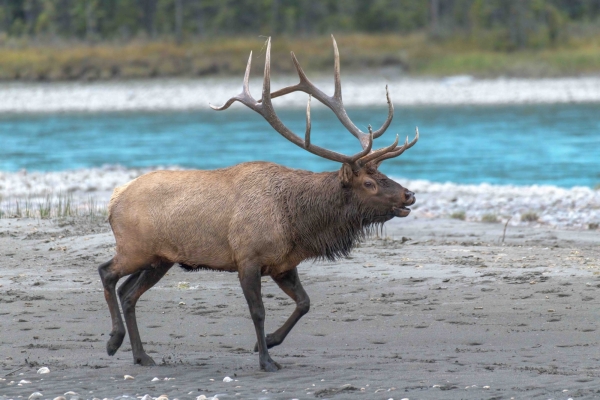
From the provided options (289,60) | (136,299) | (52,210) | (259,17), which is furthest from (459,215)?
(259,17)

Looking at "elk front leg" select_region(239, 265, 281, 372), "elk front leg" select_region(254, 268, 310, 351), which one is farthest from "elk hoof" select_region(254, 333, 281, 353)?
"elk front leg" select_region(239, 265, 281, 372)

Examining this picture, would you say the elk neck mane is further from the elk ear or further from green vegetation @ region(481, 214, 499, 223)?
green vegetation @ region(481, 214, 499, 223)

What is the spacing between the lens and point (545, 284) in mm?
8984

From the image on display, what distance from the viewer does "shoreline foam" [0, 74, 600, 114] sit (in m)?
46.7

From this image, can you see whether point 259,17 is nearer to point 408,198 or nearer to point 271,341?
point 408,198

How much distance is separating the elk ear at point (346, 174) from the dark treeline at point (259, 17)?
54807 mm

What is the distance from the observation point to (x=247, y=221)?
287 inches

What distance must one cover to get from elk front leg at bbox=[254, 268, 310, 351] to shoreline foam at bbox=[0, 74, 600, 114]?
123 feet

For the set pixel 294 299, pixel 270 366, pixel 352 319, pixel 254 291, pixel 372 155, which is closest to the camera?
pixel 270 366

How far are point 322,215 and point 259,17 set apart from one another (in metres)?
61.4

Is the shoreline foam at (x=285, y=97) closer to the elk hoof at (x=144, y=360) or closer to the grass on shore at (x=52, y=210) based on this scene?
the grass on shore at (x=52, y=210)

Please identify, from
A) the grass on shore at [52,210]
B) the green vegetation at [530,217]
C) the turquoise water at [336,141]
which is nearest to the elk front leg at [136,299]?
the grass on shore at [52,210]

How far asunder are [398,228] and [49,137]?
2514cm

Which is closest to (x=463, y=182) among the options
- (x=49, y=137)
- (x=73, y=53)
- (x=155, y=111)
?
(x=49, y=137)
